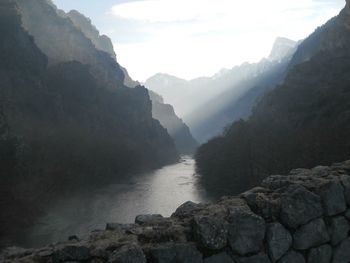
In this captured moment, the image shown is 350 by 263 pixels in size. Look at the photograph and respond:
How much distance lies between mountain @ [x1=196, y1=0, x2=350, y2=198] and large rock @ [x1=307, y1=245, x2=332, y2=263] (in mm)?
39651

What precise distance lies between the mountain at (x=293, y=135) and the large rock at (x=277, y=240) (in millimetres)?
40309

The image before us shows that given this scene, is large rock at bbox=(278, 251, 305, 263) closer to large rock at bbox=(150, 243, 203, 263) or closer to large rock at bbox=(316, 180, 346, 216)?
large rock at bbox=(316, 180, 346, 216)

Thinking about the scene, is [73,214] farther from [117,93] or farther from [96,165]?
[117,93]

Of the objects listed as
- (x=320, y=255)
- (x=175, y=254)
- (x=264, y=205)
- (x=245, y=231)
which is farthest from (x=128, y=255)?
(x=320, y=255)

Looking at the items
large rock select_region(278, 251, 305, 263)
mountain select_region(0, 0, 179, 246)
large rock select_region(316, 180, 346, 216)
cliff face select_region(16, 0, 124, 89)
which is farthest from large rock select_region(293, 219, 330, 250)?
cliff face select_region(16, 0, 124, 89)

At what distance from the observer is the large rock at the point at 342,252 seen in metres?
7.53

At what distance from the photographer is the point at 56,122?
110750 millimetres

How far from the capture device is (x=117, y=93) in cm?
17738

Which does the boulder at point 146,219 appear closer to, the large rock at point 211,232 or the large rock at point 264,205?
the large rock at point 211,232

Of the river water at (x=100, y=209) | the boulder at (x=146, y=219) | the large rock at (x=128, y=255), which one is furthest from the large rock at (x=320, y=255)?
the river water at (x=100, y=209)

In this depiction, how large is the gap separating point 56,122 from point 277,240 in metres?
108

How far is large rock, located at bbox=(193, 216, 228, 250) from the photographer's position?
6629mm

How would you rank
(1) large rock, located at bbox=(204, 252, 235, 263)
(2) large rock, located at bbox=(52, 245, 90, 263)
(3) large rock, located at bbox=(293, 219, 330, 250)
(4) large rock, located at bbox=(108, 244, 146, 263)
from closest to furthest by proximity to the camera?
(4) large rock, located at bbox=(108, 244, 146, 263) → (2) large rock, located at bbox=(52, 245, 90, 263) → (1) large rock, located at bbox=(204, 252, 235, 263) → (3) large rock, located at bbox=(293, 219, 330, 250)

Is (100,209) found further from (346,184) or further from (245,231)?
(245,231)
